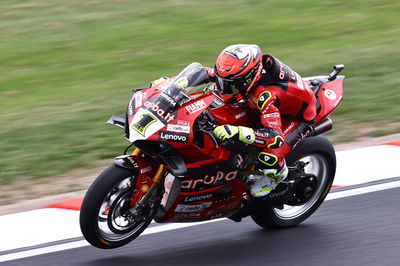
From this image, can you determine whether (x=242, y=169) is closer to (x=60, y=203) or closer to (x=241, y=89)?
(x=241, y=89)

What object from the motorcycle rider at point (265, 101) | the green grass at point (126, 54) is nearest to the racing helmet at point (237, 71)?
the motorcycle rider at point (265, 101)

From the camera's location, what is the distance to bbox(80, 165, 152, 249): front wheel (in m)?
5.20

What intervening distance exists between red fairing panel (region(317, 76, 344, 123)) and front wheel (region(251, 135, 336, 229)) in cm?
23

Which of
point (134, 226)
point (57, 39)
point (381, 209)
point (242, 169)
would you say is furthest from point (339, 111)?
point (57, 39)

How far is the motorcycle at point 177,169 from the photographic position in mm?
5180

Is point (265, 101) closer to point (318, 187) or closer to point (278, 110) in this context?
point (278, 110)

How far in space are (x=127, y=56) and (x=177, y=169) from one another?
6.62m

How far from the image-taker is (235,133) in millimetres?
5125

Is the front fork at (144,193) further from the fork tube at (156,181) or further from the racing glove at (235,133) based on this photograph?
the racing glove at (235,133)

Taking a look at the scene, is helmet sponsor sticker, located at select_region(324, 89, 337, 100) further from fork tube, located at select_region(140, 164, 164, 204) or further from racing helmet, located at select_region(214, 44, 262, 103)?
fork tube, located at select_region(140, 164, 164, 204)

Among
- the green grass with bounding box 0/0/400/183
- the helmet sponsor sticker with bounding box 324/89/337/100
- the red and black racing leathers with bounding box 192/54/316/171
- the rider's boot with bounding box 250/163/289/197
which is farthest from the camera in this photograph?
the green grass with bounding box 0/0/400/183

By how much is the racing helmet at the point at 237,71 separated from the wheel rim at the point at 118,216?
3.09 feet

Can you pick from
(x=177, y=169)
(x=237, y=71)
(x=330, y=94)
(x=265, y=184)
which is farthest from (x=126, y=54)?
(x=177, y=169)

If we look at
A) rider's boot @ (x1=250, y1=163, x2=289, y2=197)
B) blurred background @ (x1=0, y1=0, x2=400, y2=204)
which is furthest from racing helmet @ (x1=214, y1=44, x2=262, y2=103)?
blurred background @ (x1=0, y1=0, x2=400, y2=204)
